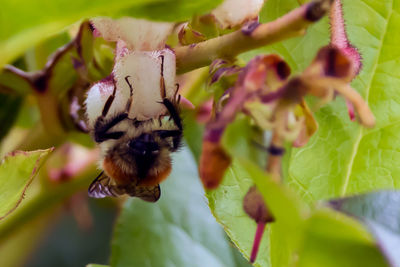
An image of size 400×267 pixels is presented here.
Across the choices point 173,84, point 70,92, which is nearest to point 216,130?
point 173,84

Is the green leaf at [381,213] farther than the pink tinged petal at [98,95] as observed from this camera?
No

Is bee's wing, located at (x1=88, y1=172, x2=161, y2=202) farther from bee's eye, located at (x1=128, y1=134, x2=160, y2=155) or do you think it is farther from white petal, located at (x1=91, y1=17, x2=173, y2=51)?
white petal, located at (x1=91, y1=17, x2=173, y2=51)

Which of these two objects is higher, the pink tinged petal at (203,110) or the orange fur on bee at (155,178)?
the orange fur on bee at (155,178)

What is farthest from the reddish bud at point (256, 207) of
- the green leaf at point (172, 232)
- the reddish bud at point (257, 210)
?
the green leaf at point (172, 232)

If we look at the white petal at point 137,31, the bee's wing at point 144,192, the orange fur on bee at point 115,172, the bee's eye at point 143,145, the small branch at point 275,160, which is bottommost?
the bee's wing at point 144,192

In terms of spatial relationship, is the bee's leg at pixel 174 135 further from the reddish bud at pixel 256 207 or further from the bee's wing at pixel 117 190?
the reddish bud at pixel 256 207

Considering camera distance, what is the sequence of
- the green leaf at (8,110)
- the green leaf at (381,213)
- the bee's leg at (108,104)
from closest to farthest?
the green leaf at (381,213) → the bee's leg at (108,104) → the green leaf at (8,110)

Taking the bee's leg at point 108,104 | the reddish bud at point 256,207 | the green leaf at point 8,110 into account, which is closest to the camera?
the reddish bud at point 256,207
